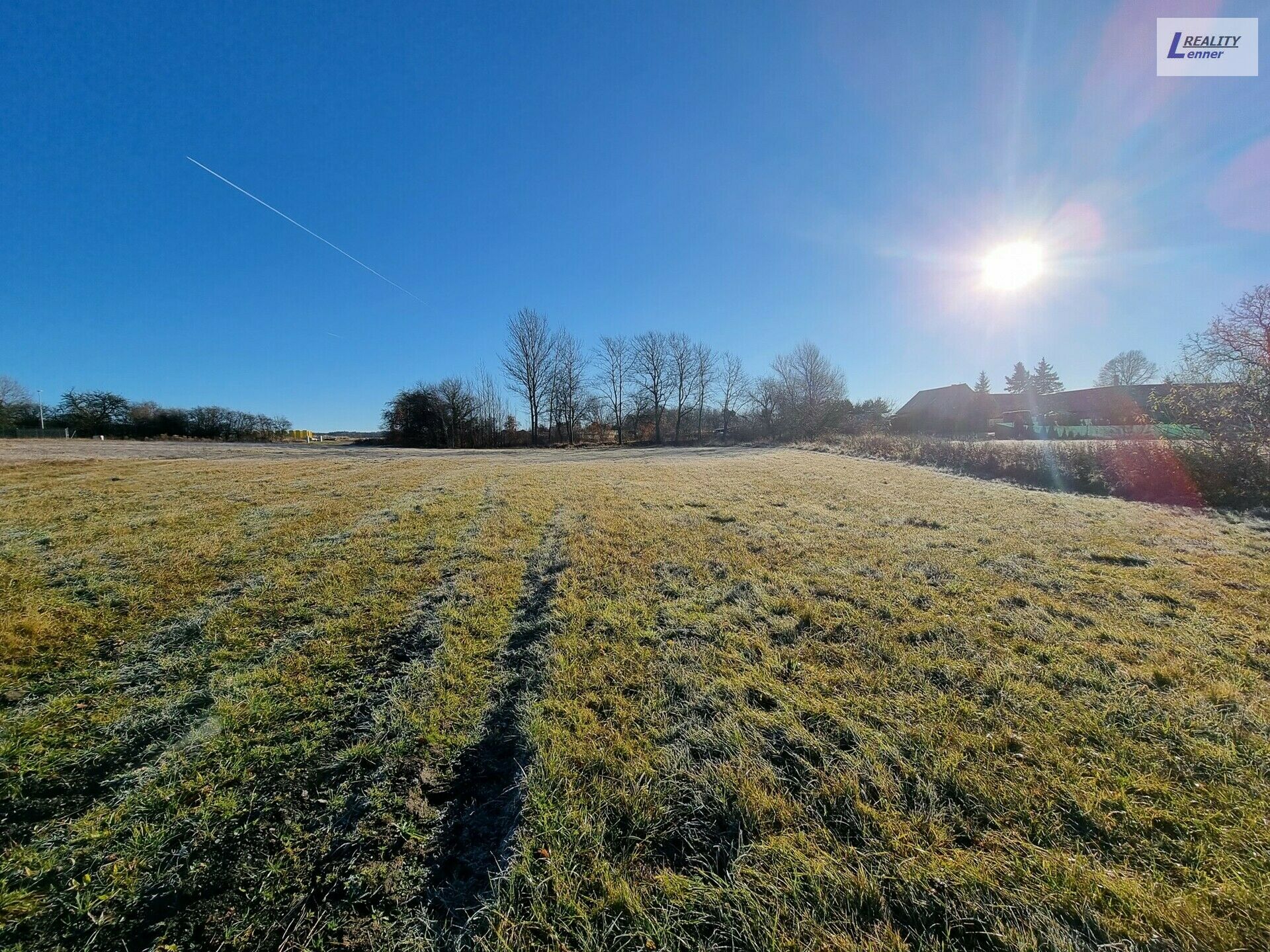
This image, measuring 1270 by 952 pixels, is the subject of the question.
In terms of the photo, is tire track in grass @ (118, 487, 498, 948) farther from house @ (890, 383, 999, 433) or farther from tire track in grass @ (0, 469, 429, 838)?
house @ (890, 383, 999, 433)

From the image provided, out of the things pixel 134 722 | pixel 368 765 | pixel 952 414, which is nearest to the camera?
pixel 368 765

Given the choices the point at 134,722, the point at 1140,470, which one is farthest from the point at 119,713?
the point at 1140,470

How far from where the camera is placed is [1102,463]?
38.4ft

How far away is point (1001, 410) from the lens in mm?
44062

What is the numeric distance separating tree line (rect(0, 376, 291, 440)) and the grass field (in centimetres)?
5886

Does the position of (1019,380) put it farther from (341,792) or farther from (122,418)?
(122,418)

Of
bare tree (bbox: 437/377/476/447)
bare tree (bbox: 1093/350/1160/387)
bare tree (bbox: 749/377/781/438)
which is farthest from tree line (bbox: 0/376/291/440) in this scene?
bare tree (bbox: 1093/350/1160/387)

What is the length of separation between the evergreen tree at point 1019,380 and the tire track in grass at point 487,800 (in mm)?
79279

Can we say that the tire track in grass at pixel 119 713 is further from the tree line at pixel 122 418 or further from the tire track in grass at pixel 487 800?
the tree line at pixel 122 418

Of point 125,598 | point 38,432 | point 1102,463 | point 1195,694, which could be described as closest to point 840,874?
point 1195,694

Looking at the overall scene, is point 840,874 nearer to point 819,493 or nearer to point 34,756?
point 34,756

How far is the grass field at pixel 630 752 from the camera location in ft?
4.84

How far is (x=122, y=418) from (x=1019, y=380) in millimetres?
113164

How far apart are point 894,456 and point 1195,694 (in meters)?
20.2
